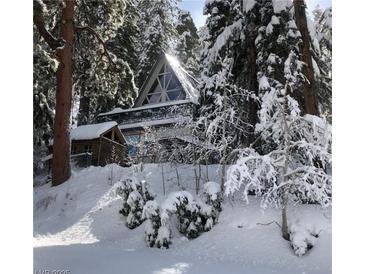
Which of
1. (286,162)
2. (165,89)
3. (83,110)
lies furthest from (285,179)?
(83,110)

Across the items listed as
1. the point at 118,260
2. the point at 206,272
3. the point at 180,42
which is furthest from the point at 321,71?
the point at 118,260

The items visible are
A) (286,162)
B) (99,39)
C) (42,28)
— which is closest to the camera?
(286,162)

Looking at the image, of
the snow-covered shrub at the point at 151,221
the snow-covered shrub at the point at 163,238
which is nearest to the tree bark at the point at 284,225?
the snow-covered shrub at the point at 163,238

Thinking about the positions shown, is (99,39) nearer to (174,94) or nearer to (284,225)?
(174,94)

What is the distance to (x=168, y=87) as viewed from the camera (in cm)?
626

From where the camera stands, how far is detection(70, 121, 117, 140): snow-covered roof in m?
5.88

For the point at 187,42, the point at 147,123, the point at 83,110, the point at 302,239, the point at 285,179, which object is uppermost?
the point at 187,42

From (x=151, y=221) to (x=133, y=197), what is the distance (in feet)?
2.78

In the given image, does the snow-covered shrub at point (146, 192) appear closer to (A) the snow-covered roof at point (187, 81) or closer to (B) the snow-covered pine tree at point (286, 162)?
(A) the snow-covered roof at point (187, 81)

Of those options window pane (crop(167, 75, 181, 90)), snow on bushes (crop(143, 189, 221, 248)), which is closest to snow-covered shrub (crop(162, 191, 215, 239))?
snow on bushes (crop(143, 189, 221, 248))

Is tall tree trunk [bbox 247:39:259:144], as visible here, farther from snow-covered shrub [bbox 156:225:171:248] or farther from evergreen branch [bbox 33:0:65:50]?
evergreen branch [bbox 33:0:65:50]

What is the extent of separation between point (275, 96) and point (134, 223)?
2.59 m

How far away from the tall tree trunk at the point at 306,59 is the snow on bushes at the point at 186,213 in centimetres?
162

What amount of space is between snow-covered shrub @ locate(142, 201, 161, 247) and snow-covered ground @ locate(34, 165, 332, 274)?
13 cm
